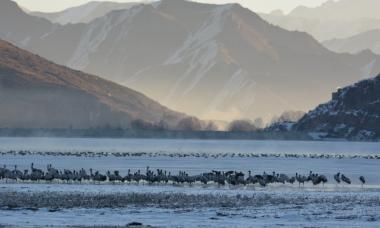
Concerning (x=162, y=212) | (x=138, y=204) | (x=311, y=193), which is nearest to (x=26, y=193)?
(x=138, y=204)

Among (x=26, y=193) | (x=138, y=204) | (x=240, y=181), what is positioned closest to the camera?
(x=138, y=204)

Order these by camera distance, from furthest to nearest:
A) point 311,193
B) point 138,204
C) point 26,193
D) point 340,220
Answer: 1. point 311,193
2. point 26,193
3. point 138,204
4. point 340,220

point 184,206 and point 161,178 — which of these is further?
point 161,178

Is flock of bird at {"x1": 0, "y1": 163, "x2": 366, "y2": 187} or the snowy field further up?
flock of bird at {"x1": 0, "y1": 163, "x2": 366, "y2": 187}

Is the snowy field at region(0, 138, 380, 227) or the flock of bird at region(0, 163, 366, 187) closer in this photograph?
the snowy field at region(0, 138, 380, 227)

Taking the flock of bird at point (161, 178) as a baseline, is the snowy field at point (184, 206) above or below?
below

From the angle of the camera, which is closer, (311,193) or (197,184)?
(311,193)

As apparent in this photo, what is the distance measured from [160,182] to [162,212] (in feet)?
76.7

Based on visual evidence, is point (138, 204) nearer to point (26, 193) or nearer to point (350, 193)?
point (26, 193)

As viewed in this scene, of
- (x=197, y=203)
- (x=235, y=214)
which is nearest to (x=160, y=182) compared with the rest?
(x=197, y=203)

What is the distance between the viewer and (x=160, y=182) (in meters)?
74.5

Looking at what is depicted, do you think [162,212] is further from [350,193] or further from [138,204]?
[350,193]

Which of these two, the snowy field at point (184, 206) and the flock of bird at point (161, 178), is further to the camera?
the flock of bird at point (161, 178)

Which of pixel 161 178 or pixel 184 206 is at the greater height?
pixel 161 178
